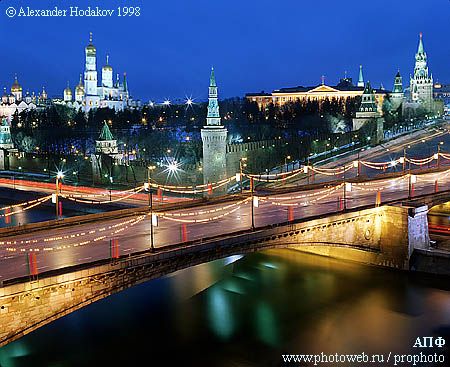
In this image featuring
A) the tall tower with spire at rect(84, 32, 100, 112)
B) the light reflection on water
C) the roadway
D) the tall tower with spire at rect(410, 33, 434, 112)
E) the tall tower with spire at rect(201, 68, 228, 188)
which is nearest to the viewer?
the roadway

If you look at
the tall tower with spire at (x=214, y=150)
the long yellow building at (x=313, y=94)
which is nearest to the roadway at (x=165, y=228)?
the tall tower with spire at (x=214, y=150)

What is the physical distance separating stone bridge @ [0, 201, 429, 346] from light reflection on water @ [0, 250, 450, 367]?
3.52 feet

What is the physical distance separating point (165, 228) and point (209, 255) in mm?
3187

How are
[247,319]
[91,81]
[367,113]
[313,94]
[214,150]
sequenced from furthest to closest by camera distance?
1. [313,94]
2. [91,81]
3. [367,113]
4. [214,150]
5. [247,319]

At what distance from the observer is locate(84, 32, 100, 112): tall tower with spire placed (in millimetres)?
93481

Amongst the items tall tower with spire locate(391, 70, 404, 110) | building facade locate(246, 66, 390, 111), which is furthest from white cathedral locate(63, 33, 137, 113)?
tall tower with spire locate(391, 70, 404, 110)

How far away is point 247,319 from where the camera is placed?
20422 mm

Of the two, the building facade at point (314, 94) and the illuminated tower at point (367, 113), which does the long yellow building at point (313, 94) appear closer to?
the building facade at point (314, 94)

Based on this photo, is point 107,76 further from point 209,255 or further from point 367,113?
point 209,255

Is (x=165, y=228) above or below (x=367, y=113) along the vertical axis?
below

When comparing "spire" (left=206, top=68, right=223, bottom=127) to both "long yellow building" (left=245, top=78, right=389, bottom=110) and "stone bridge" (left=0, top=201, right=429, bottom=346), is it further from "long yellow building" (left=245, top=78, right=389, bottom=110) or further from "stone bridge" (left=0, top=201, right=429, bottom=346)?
"long yellow building" (left=245, top=78, right=389, bottom=110)

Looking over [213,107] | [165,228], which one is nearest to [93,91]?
[213,107]

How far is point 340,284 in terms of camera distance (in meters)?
23.1

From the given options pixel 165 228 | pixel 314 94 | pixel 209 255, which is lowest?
pixel 209 255
